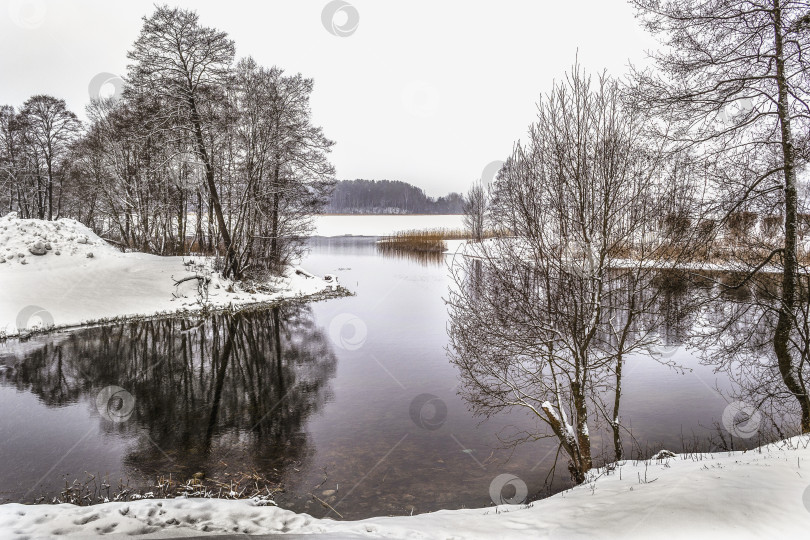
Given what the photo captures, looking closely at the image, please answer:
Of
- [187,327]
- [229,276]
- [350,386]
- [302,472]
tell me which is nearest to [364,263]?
[229,276]

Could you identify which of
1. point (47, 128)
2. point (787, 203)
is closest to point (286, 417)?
point (787, 203)

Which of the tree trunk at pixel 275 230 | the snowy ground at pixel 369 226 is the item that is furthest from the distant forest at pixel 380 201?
the tree trunk at pixel 275 230

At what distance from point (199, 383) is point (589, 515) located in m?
10.2

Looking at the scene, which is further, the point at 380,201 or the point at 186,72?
the point at 380,201

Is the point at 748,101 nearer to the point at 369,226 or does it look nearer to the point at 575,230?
the point at 575,230

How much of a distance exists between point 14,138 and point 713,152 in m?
49.4

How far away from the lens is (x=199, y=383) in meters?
11.8

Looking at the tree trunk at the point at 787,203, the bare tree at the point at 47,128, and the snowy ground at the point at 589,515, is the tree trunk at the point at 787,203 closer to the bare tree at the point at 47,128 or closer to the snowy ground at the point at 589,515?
the snowy ground at the point at 589,515

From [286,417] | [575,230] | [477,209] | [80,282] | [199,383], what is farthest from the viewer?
[477,209]

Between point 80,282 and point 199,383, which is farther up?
point 80,282

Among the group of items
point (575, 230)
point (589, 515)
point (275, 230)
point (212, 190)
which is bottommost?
point (589, 515)

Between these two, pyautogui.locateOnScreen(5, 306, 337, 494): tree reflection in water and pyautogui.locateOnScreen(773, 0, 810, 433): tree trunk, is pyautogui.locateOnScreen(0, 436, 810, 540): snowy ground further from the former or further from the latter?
pyautogui.locateOnScreen(773, 0, 810, 433): tree trunk

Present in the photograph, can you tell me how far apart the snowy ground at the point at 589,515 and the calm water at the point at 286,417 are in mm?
963

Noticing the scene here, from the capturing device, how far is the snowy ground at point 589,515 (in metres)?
4.27
